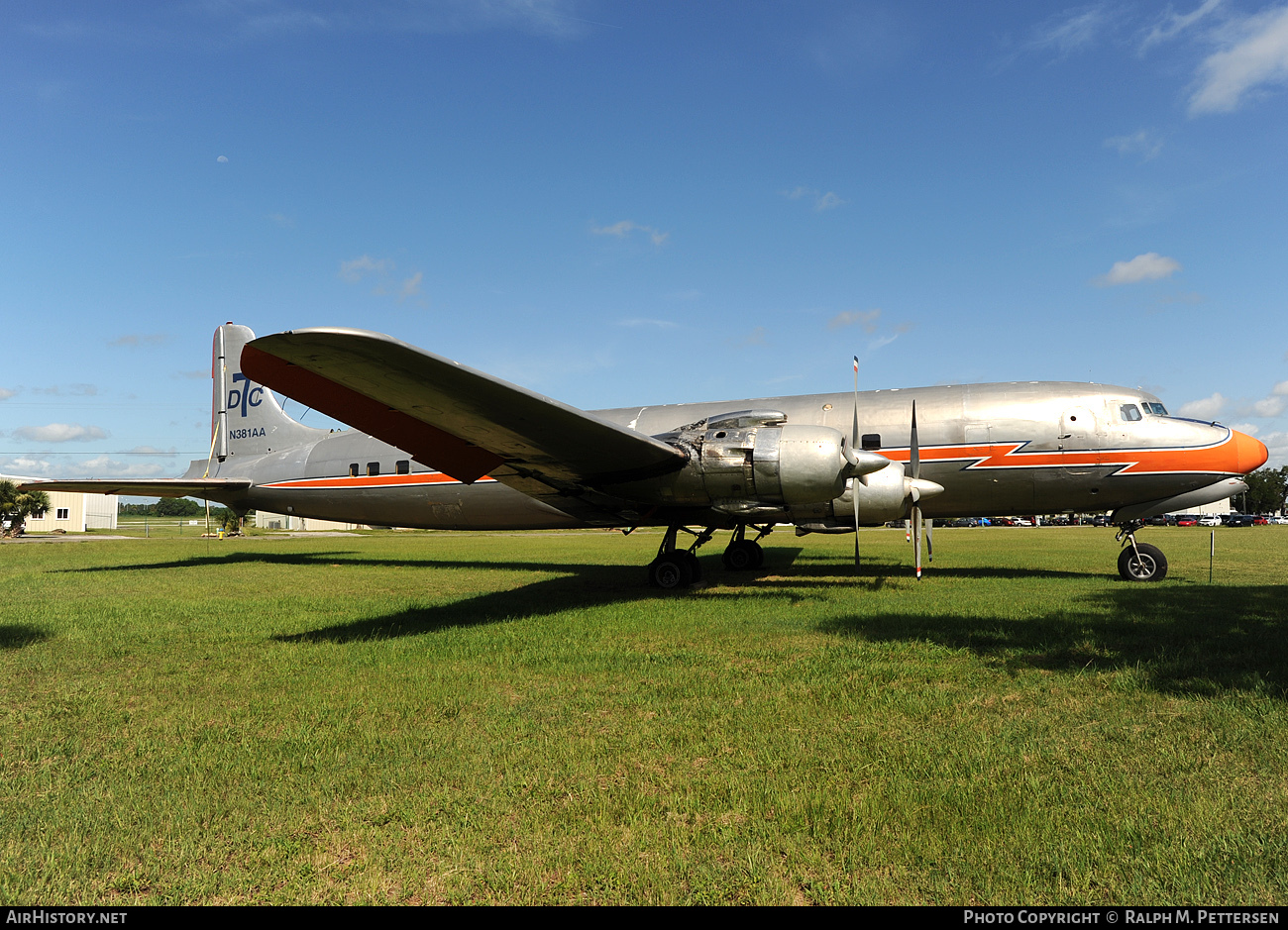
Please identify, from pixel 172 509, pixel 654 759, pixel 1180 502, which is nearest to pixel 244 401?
pixel 654 759

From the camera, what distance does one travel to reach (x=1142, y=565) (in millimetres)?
13562

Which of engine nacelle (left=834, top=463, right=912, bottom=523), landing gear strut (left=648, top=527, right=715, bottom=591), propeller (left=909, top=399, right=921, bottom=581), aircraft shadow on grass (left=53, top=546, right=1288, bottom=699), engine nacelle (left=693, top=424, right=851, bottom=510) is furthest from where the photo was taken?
landing gear strut (left=648, top=527, right=715, bottom=591)

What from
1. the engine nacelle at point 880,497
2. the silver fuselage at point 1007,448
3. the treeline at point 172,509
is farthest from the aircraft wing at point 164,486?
the treeline at point 172,509

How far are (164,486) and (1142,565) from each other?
23.0 m

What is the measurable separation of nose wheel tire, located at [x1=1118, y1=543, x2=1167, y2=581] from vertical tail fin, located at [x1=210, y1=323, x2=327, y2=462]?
20.2 meters

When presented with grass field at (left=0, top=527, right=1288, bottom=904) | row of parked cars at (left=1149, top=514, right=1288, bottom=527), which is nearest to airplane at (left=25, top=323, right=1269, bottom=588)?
grass field at (left=0, top=527, right=1288, bottom=904)

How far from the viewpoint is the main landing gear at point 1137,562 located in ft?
44.0

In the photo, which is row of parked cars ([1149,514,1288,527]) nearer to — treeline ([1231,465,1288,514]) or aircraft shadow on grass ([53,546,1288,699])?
treeline ([1231,465,1288,514])

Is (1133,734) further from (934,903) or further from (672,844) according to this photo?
(672,844)

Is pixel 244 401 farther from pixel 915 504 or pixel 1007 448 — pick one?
pixel 1007 448

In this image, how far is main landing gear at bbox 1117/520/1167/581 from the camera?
528 inches

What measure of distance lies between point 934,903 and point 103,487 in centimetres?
2180
